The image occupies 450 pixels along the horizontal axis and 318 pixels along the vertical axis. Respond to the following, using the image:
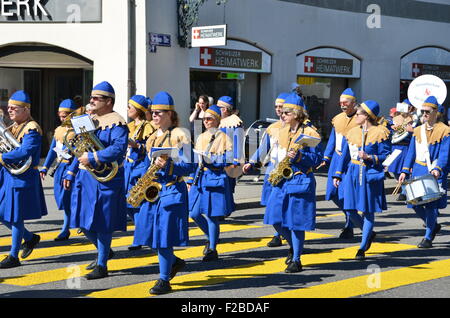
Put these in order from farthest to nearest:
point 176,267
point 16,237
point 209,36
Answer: point 209,36 < point 16,237 < point 176,267

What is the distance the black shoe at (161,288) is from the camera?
7422 mm

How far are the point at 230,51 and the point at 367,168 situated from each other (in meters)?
11.8

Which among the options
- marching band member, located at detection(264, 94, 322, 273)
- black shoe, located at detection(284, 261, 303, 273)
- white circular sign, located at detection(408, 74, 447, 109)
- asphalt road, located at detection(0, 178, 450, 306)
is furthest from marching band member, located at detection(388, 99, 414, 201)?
black shoe, located at detection(284, 261, 303, 273)

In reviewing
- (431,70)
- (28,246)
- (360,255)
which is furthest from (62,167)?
(431,70)

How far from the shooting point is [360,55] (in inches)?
985

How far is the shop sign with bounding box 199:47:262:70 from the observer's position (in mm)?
20516

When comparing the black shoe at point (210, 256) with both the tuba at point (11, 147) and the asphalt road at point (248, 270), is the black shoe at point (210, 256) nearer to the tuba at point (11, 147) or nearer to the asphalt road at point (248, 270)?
the asphalt road at point (248, 270)

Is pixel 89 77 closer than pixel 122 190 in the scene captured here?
No

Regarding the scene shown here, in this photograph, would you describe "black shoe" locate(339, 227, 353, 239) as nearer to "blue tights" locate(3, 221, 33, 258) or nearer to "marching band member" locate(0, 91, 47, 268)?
"marching band member" locate(0, 91, 47, 268)

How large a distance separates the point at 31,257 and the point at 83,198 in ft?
→ 5.77

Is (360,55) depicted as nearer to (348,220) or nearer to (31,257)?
(348,220)

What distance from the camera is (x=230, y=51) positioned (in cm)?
2109

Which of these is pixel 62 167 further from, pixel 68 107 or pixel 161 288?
pixel 161 288
